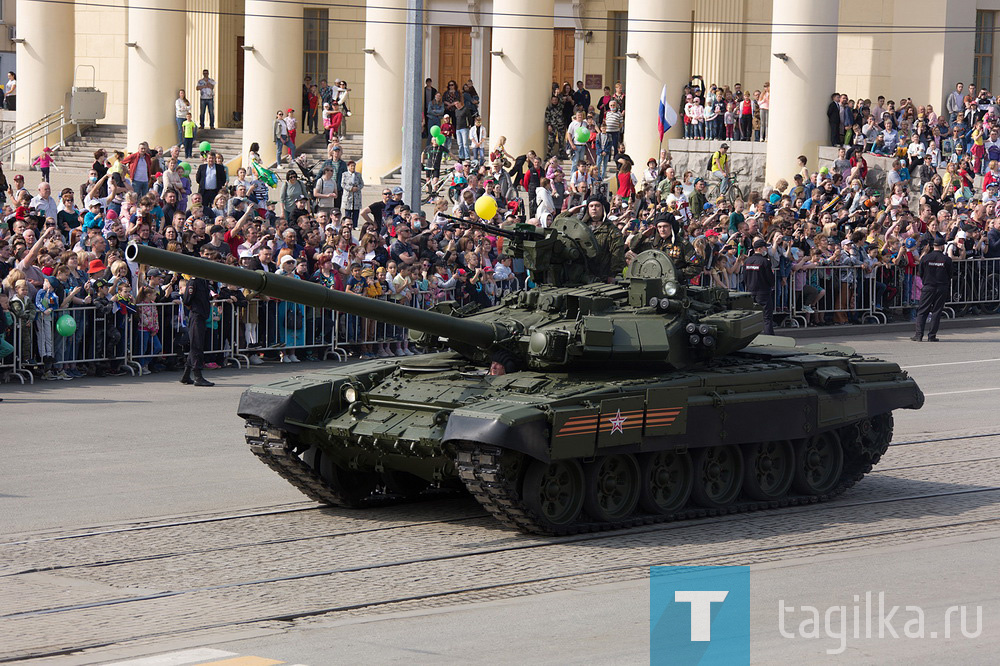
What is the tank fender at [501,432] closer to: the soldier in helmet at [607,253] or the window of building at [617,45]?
the soldier in helmet at [607,253]

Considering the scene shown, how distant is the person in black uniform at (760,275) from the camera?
27344 millimetres

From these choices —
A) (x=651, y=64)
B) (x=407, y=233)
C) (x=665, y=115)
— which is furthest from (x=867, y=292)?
(x=651, y=64)

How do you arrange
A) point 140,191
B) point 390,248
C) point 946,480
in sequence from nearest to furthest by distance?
point 946,480
point 390,248
point 140,191

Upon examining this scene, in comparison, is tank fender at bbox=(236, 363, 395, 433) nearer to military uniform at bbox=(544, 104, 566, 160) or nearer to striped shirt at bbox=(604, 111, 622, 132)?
striped shirt at bbox=(604, 111, 622, 132)

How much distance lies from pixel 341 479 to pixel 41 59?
33.1m

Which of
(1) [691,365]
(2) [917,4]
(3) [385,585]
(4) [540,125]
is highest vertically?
(2) [917,4]

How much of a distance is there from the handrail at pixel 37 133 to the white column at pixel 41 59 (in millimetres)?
181

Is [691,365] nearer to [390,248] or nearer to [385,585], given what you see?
[385,585]

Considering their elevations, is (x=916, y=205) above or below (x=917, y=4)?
below

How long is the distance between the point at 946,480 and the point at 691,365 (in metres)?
3.55

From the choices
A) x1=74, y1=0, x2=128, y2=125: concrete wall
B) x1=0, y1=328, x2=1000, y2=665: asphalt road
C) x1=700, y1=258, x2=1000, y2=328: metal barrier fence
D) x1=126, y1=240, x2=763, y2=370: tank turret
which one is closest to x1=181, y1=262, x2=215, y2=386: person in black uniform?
x1=0, y1=328, x2=1000, y2=665: asphalt road

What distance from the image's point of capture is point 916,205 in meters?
36.0

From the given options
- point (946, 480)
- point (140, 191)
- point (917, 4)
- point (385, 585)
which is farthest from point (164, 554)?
point (917, 4)

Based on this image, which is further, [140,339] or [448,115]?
[448,115]
